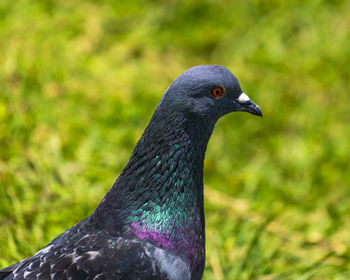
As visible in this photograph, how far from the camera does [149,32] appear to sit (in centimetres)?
728

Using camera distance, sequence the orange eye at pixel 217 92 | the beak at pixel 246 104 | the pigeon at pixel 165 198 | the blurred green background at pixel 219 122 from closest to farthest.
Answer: the pigeon at pixel 165 198 → the orange eye at pixel 217 92 → the beak at pixel 246 104 → the blurred green background at pixel 219 122

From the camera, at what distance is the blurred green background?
439cm

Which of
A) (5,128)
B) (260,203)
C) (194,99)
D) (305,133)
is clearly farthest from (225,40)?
(194,99)

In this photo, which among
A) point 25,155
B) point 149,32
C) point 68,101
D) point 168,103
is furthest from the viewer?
point 149,32

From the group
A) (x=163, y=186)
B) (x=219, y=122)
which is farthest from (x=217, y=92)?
(x=219, y=122)

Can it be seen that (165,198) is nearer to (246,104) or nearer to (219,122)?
(246,104)

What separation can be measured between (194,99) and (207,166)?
9.30 ft

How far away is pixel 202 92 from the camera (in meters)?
3.04

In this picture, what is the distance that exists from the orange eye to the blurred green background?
153 centimetres

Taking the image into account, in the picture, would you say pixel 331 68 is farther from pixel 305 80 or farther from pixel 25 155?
pixel 25 155

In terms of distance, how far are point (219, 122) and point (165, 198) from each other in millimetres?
3489

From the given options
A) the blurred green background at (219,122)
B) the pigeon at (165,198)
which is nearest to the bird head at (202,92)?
the pigeon at (165,198)

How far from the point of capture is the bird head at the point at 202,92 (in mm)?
3012

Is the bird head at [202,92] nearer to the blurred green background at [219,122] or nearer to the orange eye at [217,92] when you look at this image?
the orange eye at [217,92]
